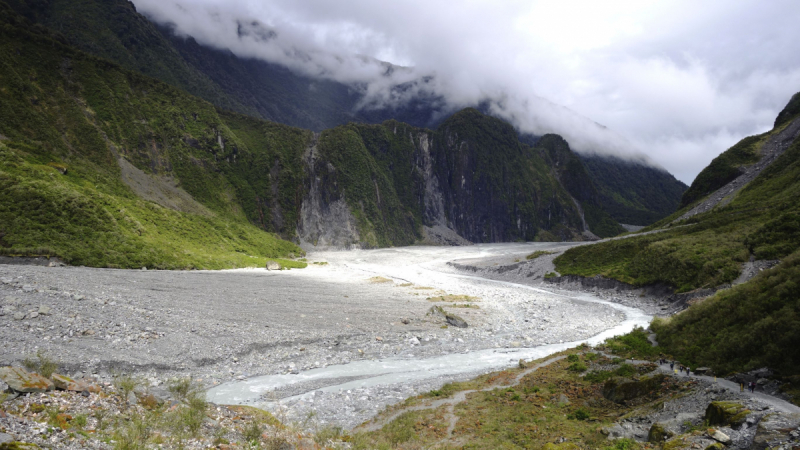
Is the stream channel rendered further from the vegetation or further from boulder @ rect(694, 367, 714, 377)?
the vegetation

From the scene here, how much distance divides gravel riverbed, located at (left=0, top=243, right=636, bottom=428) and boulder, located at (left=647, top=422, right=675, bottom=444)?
10915 mm

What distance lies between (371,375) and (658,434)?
14.7 meters

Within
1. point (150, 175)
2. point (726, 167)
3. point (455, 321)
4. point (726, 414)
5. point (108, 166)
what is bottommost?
point (455, 321)

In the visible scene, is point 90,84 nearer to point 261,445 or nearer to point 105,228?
point 105,228

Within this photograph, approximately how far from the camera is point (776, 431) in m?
9.52

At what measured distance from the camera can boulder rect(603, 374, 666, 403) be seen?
15.7 metres

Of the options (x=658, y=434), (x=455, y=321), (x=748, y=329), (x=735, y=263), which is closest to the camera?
(x=658, y=434)

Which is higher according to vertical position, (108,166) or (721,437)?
(108,166)

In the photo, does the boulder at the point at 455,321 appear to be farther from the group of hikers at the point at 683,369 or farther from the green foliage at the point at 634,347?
the group of hikers at the point at 683,369

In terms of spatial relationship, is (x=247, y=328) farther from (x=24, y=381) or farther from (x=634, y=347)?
(x=634, y=347)

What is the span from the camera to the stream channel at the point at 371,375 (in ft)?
59.3

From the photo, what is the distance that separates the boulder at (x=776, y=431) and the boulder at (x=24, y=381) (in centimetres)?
1908

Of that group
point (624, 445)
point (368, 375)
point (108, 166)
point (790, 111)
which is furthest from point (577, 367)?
point (790, 111)

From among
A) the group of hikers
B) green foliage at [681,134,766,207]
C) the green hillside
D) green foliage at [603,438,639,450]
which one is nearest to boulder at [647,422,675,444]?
green foliage at [603,438,639,450]
